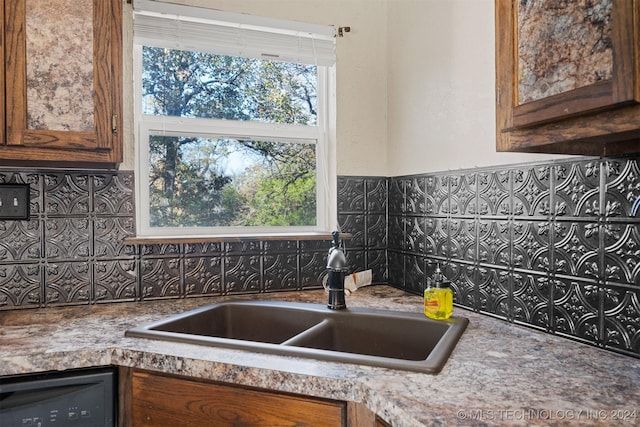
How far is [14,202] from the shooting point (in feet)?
5.31

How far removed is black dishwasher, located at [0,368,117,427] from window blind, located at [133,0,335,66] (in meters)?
1.28

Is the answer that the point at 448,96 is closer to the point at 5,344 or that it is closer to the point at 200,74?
the point at 200,74

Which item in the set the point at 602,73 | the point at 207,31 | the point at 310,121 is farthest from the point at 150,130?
the point at 602,73

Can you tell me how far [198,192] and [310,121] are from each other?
0.61 m

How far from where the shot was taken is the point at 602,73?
816 millimetres

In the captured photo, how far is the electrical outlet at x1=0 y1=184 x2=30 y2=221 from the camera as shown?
5.27 ft

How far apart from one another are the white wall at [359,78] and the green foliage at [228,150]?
15cm

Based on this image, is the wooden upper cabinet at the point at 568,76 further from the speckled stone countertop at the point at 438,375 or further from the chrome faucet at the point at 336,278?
the chrome faucet at the point at 336,278

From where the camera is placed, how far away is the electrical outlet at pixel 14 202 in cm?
161

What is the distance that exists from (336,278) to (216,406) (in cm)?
62

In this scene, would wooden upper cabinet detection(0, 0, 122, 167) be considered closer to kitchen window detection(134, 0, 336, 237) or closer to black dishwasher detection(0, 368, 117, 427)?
kitchen window detection(134, 0, 336, 237)

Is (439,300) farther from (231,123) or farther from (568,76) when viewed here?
(231,123)

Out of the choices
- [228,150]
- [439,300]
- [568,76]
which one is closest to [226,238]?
[228,150]

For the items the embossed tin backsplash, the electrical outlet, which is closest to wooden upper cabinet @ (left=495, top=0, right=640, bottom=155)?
the embossed tin backsplash
